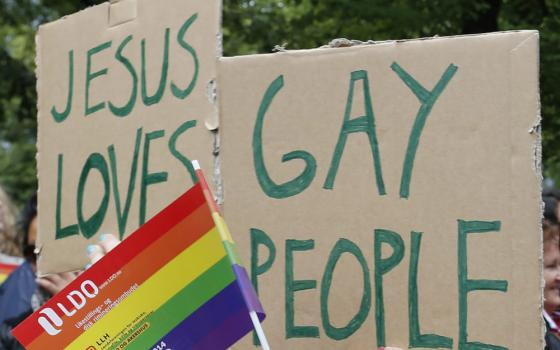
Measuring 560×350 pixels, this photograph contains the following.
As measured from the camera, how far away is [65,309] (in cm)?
209

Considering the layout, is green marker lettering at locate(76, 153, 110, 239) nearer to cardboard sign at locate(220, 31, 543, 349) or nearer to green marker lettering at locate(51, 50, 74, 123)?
green marker lettering at locate(51, 50, 74, 123)

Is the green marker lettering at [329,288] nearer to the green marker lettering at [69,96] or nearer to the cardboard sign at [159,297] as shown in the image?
the cardboard sign at [159,297]

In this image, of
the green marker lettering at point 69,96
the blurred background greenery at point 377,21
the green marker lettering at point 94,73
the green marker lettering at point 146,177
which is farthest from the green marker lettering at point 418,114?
the blurred background greenery at point 377,21

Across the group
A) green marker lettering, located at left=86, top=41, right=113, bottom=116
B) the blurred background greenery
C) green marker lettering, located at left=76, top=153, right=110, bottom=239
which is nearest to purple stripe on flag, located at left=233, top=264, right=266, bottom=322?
green marker lettering, located at left=76, top=153, right=110, bottom=239

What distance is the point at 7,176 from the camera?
1538cm

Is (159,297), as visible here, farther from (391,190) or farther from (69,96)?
(69,96)

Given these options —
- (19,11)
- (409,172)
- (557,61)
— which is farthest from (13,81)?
(409,172)

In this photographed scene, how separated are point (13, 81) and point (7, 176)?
6.96m

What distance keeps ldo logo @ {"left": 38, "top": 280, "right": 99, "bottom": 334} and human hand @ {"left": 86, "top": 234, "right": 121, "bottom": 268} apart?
323mm

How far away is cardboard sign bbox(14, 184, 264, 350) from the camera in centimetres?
200

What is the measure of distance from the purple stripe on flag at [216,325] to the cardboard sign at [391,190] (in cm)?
19

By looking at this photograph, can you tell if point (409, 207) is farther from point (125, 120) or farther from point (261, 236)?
point (125, 120)

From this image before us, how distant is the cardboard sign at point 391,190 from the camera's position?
6.31ft

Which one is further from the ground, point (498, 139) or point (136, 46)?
point (136, 46)
